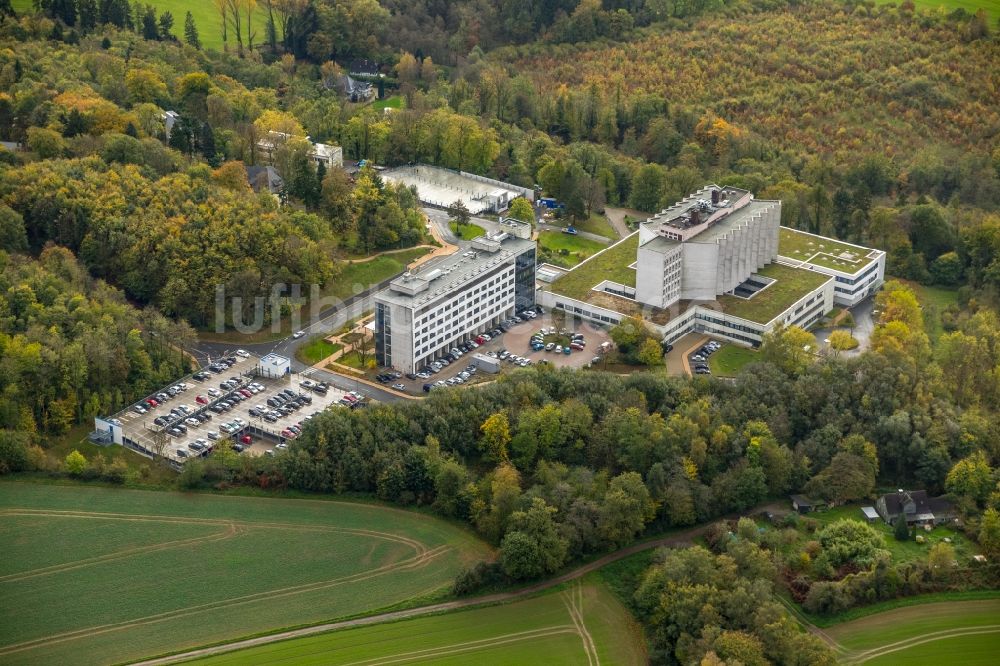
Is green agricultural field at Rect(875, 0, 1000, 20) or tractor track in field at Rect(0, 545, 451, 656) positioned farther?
green agricultural field at Rect(875, 0, 1000, 20)

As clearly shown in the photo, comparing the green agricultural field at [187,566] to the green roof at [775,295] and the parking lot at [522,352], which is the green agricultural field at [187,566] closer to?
the parking lot at [522,352]

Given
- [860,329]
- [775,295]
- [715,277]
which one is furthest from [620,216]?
[860,329]

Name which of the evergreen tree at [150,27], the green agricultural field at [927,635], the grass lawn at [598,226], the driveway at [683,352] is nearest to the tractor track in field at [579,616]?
the green agricultural field at [927,635]

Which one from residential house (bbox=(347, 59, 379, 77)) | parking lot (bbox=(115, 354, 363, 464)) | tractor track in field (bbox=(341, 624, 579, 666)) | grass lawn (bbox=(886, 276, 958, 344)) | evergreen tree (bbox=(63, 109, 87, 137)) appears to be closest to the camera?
tractor track in field (bbox=(341, 624, 579, 666))

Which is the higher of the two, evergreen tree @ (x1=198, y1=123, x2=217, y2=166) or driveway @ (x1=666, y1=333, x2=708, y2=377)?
evergreen tree @ (x1=198, y1=123, x2=217, y2=166)

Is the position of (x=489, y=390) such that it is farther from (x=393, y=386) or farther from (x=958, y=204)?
(x=958, y=204)

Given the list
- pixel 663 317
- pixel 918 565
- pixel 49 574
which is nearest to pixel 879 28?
pixel 663 317

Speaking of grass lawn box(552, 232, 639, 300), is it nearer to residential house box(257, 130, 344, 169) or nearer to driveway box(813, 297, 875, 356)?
driveway box(813, 297, 875, 356)

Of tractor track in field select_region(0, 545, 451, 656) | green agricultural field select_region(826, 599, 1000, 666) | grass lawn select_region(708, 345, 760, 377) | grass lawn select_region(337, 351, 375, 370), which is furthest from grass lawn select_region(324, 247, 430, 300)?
green agricultural field select_region(826, 599, 1000, 666)
